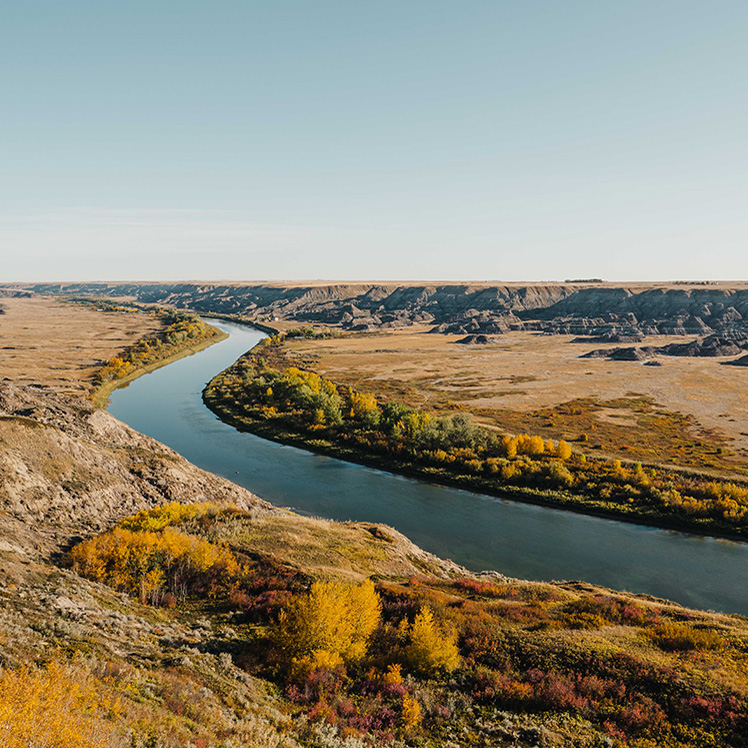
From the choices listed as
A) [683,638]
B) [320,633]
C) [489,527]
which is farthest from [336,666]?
[489,527]

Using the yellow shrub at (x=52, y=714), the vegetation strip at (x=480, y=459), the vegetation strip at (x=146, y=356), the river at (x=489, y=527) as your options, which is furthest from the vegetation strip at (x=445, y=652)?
the vegetation strip at (x=146, y=356)

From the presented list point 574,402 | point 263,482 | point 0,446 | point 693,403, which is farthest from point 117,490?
point 693,403

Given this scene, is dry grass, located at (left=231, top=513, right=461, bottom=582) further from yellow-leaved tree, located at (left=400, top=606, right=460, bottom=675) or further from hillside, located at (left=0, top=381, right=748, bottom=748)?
yellow-leaved tree, located at (left=400, top=606, right=460, bottom=675)

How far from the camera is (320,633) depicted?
21.8 m

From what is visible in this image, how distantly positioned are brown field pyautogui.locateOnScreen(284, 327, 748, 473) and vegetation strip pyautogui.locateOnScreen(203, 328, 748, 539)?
8152 millimetres

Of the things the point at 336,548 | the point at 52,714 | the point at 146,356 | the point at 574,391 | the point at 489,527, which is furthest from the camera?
the point at 146,356

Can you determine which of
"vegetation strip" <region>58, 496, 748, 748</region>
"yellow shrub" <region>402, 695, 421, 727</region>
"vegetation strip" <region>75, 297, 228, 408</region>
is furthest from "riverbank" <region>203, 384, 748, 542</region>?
"yellow shrub" <region>402, 695, 421, 727</region>

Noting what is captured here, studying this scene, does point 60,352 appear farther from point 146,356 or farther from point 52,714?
point 52,714

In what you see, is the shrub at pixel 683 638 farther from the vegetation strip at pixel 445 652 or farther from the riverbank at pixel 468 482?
the riverbank at pixel 468 482

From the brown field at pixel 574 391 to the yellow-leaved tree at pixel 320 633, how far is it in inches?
2107

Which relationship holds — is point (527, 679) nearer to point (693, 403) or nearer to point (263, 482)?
point (263, 482)

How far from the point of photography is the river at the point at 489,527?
41.2 m

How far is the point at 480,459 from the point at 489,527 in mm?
15135

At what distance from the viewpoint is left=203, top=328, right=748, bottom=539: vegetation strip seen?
167 feet
